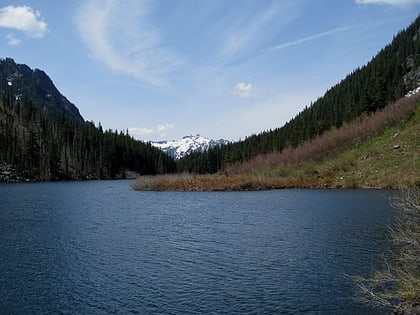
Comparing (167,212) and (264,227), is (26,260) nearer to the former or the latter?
(264,227)

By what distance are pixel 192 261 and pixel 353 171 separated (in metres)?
70.8

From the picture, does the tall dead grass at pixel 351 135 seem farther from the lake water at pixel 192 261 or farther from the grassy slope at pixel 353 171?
the lake water at pixel 192 261

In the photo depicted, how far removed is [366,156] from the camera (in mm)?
96938

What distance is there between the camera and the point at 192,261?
97.6 feet

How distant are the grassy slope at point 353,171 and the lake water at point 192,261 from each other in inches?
1320

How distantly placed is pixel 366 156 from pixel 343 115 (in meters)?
49.3

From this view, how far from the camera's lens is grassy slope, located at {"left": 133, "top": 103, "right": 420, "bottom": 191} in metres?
83.8

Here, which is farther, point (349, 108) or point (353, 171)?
point (349, 108)

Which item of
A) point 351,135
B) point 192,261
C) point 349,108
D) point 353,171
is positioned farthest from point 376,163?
point 192,261

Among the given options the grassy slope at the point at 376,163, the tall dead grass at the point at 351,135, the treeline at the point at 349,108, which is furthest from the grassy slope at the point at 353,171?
the treeline at the point at 349,108

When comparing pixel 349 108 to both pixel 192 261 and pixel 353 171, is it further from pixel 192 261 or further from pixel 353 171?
pixel 192 261

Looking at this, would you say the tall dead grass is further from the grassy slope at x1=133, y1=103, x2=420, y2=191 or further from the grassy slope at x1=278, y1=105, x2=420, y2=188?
the grassy slope at x1=278, y1=105, x2=420, y2=188

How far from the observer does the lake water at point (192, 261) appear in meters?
21.7

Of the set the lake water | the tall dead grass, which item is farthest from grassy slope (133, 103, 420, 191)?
the lake water
